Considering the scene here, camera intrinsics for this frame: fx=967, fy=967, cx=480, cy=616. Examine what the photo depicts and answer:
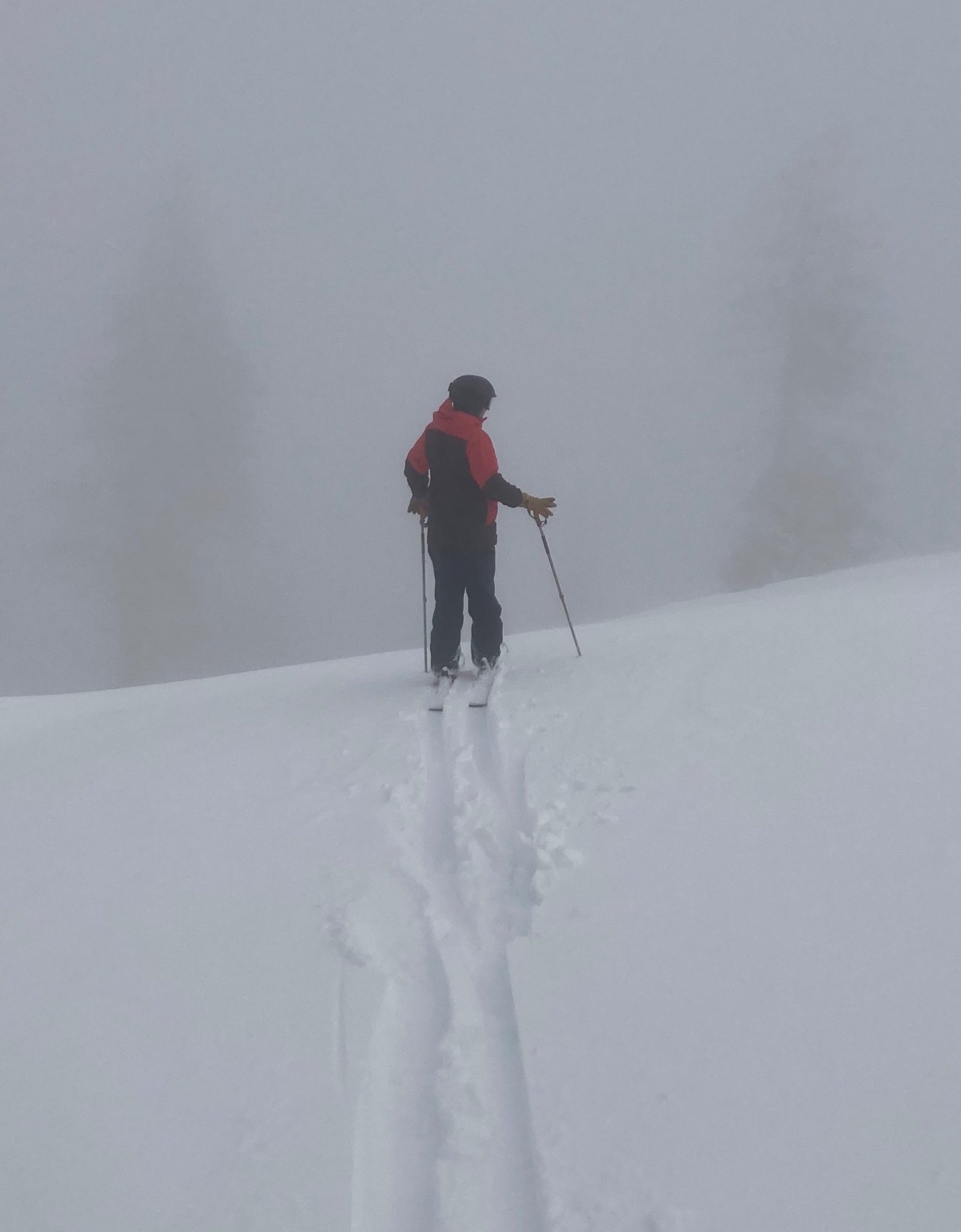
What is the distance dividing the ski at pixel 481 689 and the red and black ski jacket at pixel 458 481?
817 mm

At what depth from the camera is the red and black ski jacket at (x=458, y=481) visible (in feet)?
18.0

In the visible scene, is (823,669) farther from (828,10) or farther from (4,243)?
(828,10)

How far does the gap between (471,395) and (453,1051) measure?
3.70 metres

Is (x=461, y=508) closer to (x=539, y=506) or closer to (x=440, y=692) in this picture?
(x=539, y=506)

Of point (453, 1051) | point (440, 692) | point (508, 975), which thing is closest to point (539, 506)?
point (440, 692)

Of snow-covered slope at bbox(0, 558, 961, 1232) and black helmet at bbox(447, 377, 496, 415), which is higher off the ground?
black helmet at bbox(447, 377, 496, 415)

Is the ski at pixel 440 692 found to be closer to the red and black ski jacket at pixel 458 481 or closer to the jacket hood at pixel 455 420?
the red and black ski jacket at pixel 458 481

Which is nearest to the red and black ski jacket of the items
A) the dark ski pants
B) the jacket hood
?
the jacket hood

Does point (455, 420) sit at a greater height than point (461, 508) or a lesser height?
greater

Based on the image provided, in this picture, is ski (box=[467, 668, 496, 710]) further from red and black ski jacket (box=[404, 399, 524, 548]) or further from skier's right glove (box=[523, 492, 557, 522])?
skier's right glove (box=[523, 492, 557, 522])

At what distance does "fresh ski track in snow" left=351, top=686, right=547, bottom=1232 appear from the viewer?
7.45 ft

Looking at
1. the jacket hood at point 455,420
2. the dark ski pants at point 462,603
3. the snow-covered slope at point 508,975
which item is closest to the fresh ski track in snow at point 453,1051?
the snow-covered slope at point 508,975

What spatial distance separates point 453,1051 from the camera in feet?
8.80

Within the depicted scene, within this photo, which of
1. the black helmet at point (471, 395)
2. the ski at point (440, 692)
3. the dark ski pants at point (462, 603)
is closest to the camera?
the black helmet at point (471, 395)
